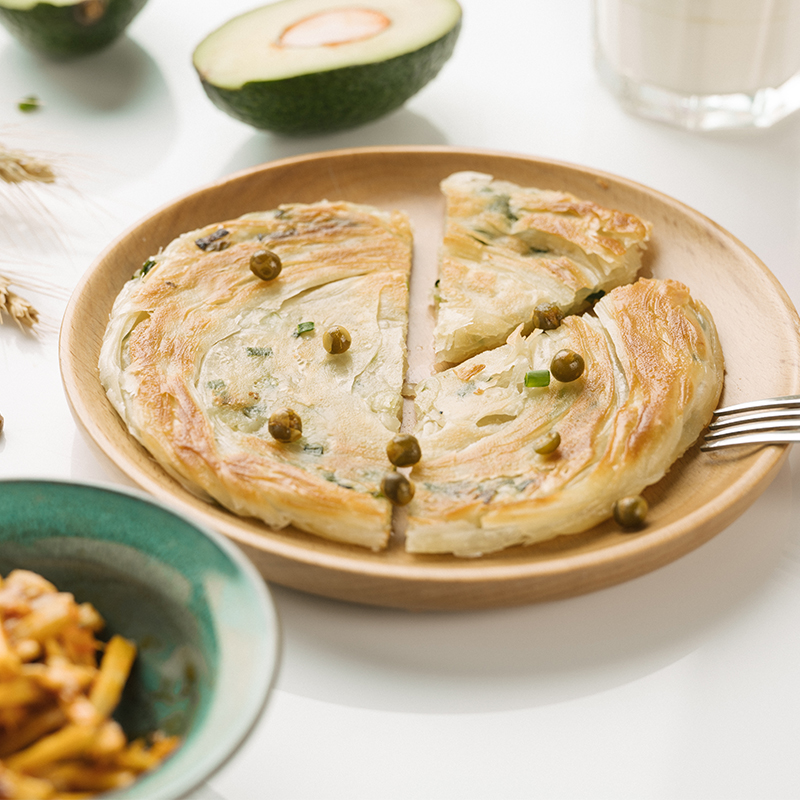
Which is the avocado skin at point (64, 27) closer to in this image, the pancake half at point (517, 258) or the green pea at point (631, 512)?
the pancake half at point (517, 258)

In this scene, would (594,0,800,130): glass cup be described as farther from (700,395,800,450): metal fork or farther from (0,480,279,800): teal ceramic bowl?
(0,480,279,800): teal ceramic bowl

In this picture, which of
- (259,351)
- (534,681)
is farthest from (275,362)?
(534,681)

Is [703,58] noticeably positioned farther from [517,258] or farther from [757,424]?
[757,424]

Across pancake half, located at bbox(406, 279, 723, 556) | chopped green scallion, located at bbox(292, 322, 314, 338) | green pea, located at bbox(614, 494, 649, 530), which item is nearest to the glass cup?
pancake half, located at bbox(406, 279, 723, 556)

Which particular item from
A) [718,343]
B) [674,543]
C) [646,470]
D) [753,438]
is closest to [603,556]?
[674,543]

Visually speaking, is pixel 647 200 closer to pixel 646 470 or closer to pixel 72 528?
pixel 646 470
